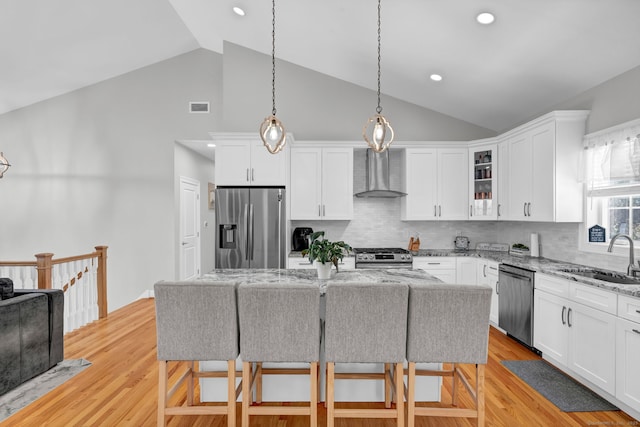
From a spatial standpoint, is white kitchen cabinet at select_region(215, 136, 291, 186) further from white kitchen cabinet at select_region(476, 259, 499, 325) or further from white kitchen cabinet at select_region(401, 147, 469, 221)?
white kitchen cabinet at select_region(476, 259, 499, 325)

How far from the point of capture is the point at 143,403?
2609 millimetres

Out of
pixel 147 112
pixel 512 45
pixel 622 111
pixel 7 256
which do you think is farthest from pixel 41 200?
pixel 622 111

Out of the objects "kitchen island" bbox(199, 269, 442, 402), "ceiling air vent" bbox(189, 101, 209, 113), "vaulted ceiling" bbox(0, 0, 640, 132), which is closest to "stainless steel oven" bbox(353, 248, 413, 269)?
"kitchen island" bbox(199, 269, 442, 402)

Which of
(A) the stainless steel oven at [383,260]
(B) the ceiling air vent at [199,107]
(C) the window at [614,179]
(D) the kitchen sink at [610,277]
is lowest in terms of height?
(A) the stainless steel oven at [383,260]

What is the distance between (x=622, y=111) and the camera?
310cm

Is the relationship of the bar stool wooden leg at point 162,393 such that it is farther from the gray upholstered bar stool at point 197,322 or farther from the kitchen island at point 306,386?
the kitchen island at point 306,386

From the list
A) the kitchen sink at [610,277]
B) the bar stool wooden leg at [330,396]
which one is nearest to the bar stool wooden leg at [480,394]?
the bar stool wooden leg at [330,396]

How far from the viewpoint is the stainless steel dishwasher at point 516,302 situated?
3426 mm

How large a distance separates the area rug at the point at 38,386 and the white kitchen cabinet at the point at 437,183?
4.16 m

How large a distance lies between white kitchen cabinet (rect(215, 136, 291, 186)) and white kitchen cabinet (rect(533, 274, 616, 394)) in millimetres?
3110

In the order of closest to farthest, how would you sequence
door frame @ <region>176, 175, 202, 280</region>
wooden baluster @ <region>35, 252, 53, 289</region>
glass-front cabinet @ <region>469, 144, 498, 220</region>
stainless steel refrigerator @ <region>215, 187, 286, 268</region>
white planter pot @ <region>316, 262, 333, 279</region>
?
white planter pot @ <region>316, 262, 333, 279</region> < wooden baluster @ <region>35, 252, 53, 289</region> < stainless steel refrigerator @ <region>215, 187, 286, 268</region> < glass-front cabinet @ <region>469, 144, 498, 220</region> < door frame @ <region>176, 175, 202, 280</region>

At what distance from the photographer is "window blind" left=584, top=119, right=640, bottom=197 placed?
2967 mm

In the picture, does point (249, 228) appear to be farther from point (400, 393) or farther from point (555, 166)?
point (555, 166)

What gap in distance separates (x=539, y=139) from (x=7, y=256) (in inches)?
320
